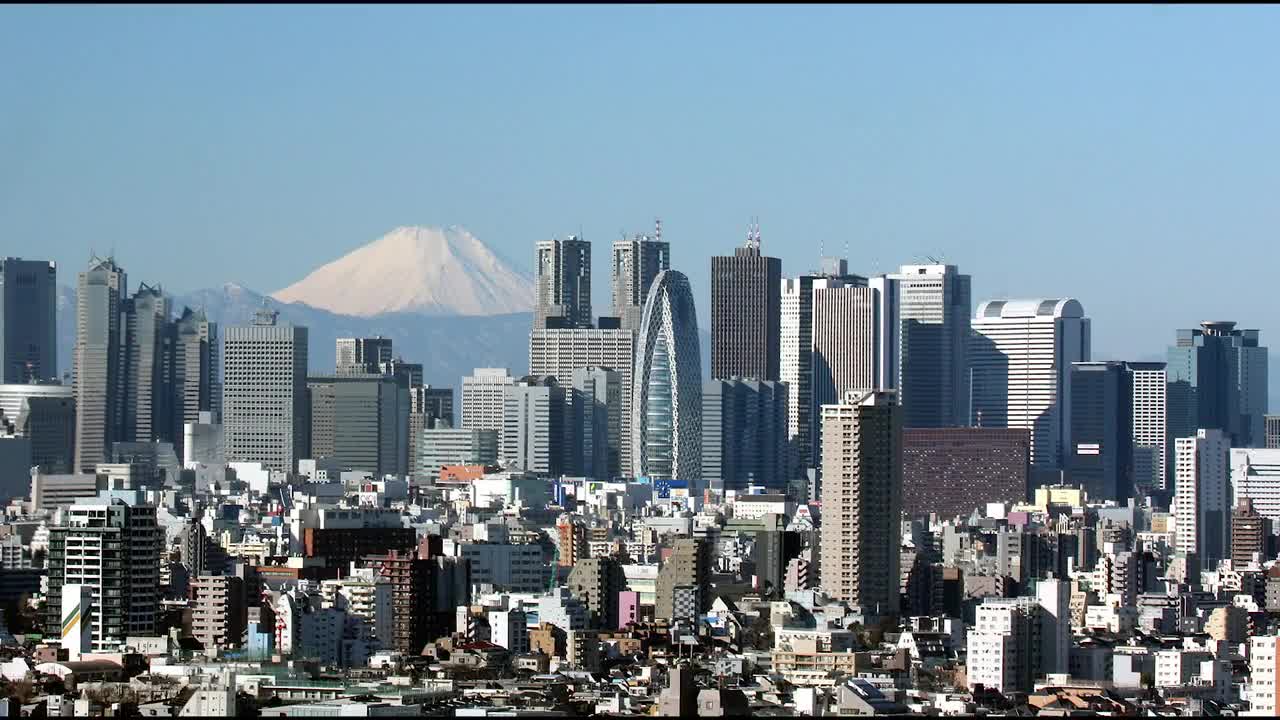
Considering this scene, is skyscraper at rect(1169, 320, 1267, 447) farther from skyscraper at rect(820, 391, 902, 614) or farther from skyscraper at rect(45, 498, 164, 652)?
skyscraper at rect(45, 498, 164, 652)

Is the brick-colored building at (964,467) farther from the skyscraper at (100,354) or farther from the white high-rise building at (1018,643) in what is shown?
the white high-rise building at (1018,643)

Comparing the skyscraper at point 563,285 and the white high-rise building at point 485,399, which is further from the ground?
the skyscraper at point 563,285

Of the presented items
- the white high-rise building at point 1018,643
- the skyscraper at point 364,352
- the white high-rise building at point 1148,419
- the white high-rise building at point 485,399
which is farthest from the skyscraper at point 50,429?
the white high-rise building at point 1018,643

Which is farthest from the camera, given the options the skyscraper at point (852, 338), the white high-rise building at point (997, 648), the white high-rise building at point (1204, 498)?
the skyscraper at point (852, 338)

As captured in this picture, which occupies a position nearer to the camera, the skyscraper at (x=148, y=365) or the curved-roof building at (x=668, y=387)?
the curved-roof building at (x=668, y=387)

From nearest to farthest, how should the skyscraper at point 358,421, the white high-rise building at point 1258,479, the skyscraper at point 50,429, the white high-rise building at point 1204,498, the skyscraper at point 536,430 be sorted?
1. the white high-rise building at point 1204,498
2. the white high-rise building at point 1258,479
3. the skyscraper at point 50,429
4. the skyscraper at point 358,421
5. the skyscraper at point 536,430

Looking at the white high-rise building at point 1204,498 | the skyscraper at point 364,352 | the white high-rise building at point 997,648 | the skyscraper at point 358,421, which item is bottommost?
the white high-rise building at point 997,648
